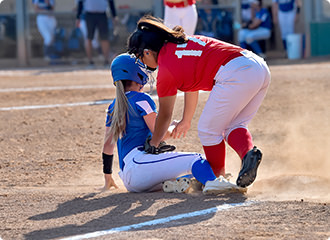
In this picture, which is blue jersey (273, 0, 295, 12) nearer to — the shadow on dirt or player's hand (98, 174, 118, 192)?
player's hand (98, 174, 118, 192)

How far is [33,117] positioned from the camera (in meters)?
7.97

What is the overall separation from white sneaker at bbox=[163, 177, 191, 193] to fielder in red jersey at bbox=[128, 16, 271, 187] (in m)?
0.30

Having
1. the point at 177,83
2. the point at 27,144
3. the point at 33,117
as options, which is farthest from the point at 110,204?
the point at 33,117

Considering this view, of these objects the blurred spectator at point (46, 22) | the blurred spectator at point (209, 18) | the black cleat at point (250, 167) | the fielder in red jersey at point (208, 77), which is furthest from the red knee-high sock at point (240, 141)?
the blurred spectator at point (46, 22)

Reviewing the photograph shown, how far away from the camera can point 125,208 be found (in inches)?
159

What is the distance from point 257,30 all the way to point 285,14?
A: 31.9 inches

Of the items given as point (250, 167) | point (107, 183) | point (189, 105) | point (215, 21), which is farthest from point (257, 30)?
point (250, 167)

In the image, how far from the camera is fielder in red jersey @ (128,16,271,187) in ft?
13.5

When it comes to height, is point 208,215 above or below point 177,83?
below

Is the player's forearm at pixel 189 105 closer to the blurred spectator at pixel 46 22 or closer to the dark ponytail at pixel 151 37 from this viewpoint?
the dark ponytail at pixel 151 37

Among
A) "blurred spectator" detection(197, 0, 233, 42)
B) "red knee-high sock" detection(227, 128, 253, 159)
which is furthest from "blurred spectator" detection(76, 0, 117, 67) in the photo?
"red knee-high sock" detection(227, 128, 253, 159)

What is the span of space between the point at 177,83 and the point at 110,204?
956 mm

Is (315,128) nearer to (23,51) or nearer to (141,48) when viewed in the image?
(141,48)

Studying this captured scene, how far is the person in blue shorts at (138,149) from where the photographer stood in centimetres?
445
